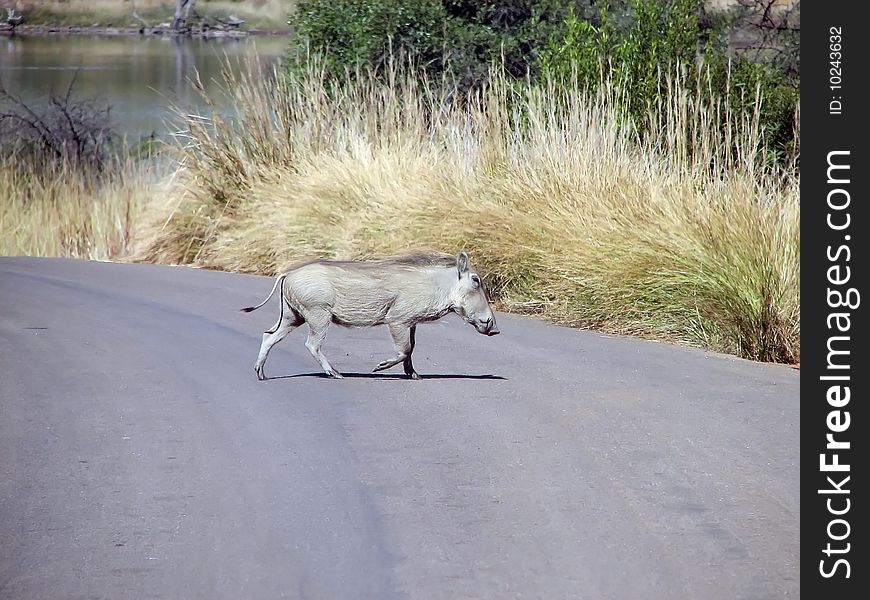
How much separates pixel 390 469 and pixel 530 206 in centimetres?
536

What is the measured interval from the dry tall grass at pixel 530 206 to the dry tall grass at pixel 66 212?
2304 millimetres

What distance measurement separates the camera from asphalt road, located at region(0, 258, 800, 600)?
4.13 m

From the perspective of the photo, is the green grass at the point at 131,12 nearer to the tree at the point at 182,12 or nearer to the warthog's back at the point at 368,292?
the tree at the point at 182,12

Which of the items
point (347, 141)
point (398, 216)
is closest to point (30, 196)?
point (347, 141)

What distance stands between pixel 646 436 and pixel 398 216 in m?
5.33

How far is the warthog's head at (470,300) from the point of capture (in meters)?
5.53

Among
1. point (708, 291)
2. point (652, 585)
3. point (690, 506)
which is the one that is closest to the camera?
point (652, 585)

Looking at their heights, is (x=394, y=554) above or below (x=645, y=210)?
below

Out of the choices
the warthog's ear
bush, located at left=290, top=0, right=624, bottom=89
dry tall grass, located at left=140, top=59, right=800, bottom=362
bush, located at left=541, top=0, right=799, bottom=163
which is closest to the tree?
bush, located at left=290, top=0, right=624, bottom=89

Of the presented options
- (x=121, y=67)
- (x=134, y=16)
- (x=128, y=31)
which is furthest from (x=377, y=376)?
(x=128, y=31)

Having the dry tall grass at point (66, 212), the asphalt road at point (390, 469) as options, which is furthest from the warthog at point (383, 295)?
the dry tall grass at point (66, 212)

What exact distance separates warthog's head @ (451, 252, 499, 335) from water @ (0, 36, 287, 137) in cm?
2032
